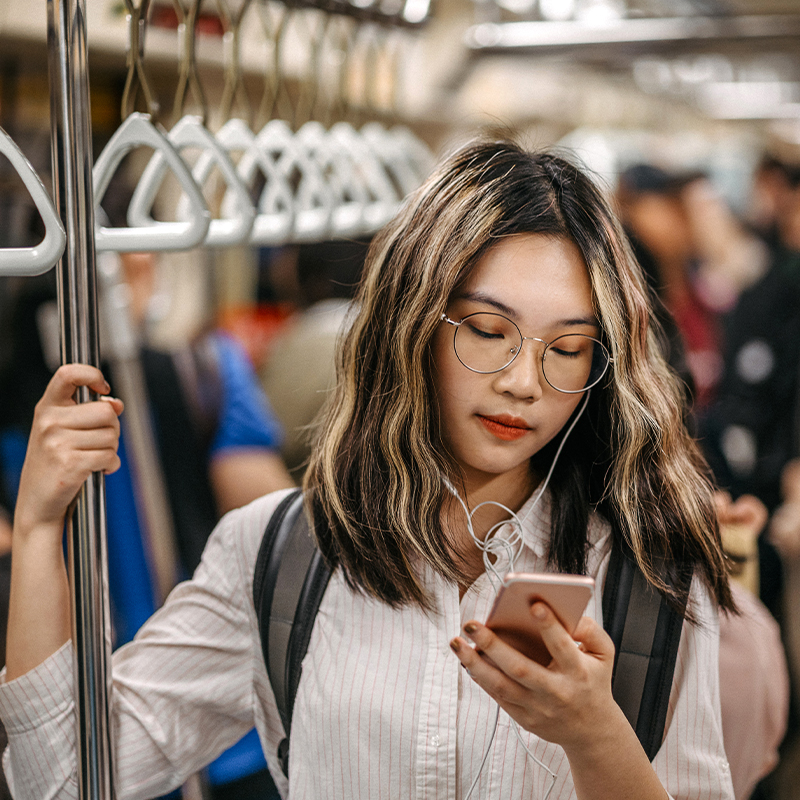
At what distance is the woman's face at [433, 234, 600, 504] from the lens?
35.6 inches

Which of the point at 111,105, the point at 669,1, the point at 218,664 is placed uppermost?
the point at 669,1

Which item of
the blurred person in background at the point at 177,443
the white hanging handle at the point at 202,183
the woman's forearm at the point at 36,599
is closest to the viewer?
the woman's forearm at the point at 36,599

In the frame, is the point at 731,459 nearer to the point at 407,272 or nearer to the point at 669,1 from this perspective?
the point at 669,1

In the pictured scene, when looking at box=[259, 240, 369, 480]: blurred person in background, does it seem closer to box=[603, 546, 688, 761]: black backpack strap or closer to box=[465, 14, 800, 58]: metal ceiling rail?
box=[465, 14, 800, 58]: metal ceiling rail

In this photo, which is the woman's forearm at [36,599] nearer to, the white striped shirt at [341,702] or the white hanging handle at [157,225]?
the white striped shirt at [341,702]

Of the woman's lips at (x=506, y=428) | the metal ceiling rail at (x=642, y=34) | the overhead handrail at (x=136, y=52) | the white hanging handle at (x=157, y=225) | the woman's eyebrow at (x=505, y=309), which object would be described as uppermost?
the metal ceiling rail at (x=642, y=34)

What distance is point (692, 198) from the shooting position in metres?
3.58

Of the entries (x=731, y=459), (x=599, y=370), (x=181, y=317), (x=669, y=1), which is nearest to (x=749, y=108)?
(x=669, y=1)

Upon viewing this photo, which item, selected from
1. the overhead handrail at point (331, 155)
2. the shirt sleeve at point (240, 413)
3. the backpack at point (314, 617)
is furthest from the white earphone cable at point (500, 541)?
the shirt sleeve at point (240, 413)

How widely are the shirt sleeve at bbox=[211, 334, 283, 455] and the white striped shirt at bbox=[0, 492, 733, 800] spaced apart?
3.00 feet

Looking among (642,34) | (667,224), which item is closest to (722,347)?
(667,224)

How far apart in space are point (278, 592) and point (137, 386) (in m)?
0.94

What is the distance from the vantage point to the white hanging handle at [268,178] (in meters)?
1.23

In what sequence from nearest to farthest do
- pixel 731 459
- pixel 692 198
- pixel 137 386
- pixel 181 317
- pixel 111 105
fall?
1. pixel 137 386
2. pixel 111 105
3. pixel 731 459
4. pixel 181 317
5. pixel 692 198
